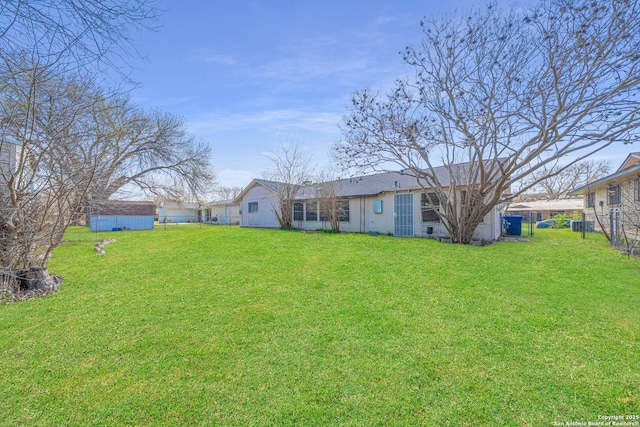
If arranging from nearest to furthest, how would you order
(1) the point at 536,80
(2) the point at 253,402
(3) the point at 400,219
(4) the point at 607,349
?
(2) the point at 253,402
(4) the point at 607,349
(1) the point at 536,80
(3) the point at 400,219

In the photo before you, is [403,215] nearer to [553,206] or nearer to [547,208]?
[547,208]

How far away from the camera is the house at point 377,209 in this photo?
38.8 feet

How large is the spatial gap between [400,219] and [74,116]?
11411mm

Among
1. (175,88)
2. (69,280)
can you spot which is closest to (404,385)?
(69,280)

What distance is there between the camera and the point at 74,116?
4.07m

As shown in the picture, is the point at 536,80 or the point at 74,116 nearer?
the point at 74,116

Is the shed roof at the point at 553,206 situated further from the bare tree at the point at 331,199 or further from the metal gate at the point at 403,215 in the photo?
the bare tree at the point at 331,199

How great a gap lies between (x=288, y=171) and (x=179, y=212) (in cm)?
3005

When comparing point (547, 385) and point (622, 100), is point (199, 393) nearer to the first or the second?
point (547, 385)

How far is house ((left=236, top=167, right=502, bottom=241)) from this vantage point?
1183cm

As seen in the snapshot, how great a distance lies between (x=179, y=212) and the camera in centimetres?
3934

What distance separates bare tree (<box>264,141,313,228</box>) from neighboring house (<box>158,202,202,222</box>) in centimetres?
2535

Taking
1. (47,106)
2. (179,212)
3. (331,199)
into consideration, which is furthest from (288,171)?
(179,212)

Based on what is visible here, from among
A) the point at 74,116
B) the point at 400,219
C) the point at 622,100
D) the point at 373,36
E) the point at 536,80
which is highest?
the point at 373,36
